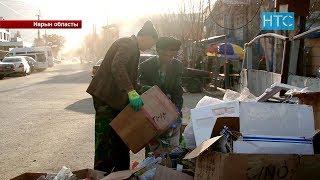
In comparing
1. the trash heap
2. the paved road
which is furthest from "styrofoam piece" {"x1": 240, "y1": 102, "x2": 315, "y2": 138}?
the paved road

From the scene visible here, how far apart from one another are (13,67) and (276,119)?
32.2 metres

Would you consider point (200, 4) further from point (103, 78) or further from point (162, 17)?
point (103, 78)

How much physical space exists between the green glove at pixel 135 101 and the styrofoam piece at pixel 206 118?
1.70ft

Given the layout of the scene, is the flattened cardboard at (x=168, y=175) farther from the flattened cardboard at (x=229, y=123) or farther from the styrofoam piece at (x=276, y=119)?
the styrofoam piece at (x=276, y=119)

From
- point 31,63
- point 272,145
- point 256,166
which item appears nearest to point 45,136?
point 272,145

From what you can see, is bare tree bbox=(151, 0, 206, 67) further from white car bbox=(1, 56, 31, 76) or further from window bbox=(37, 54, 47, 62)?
window bbox=(37, 54, 47, 62)

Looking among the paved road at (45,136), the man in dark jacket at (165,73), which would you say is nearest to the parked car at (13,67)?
the paved road at (45,136)

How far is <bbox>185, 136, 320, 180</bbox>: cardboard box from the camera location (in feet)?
11.0

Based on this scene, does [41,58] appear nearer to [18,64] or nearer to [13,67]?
[18,64]

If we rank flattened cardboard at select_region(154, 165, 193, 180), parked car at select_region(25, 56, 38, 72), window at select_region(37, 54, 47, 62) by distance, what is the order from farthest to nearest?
window at select_region(37, 54, 47, 62) → parked car at select_region(25, 56, 38, 72) → flattened cardboard at select_region(154, 165, 193, 180)

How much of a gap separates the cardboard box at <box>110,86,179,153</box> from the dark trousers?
0.98ft

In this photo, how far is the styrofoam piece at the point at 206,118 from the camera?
412cm

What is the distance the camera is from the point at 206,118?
167 inches

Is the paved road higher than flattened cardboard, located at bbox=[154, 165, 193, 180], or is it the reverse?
flattened cardboard, located at bbox=[154, 165, 193, 180]
